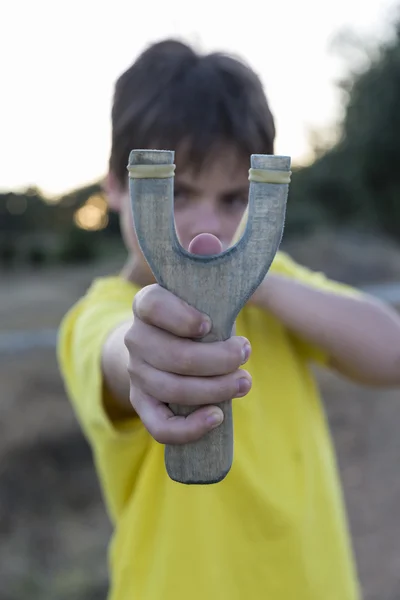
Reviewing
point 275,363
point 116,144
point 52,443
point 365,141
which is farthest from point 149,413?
point 365,141

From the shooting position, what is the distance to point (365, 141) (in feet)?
44.4

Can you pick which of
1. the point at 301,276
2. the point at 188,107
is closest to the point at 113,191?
the point at 188,107

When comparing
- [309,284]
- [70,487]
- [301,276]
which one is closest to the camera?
[309,284]

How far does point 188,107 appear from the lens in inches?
51.3

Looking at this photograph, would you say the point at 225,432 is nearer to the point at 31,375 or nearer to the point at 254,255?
the point at 254,255

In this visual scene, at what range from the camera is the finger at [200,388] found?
2.24 ft

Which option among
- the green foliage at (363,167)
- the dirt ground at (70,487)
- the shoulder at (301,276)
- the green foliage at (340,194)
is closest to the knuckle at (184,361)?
the shoulder at (301,276)

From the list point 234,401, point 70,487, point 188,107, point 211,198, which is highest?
point 188,107

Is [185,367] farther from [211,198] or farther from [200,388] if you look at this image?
[211,198]

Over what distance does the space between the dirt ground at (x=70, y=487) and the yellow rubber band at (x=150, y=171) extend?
9.23 feet

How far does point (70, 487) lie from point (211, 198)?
3205mm

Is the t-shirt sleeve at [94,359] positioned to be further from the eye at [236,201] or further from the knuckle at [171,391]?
the knuckle at [171,391]

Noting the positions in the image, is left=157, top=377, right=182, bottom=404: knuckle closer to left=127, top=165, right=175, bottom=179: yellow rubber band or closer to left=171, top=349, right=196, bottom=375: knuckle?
left=171, top=349, right=196, bottom=375: knuckle

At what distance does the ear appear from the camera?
1.48 metres
